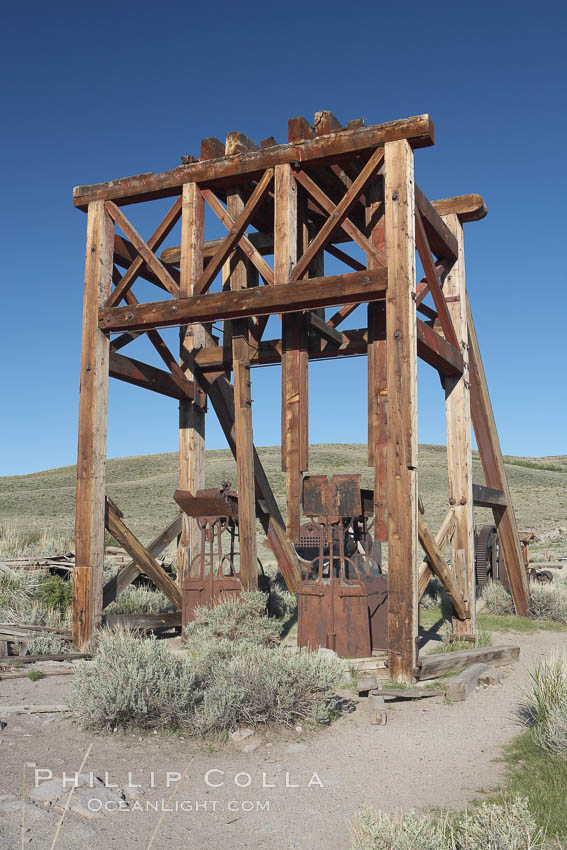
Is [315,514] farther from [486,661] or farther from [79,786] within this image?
[79,786]

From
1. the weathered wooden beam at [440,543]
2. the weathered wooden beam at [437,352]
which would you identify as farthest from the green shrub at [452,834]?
the weathered wooden beam at [437,352]

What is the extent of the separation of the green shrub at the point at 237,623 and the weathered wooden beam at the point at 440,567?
200 centimetres

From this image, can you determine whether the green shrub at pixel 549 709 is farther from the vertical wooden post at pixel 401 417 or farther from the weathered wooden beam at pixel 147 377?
the weathered wooden beam at pixel 147 377

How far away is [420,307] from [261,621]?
5109 millimetres

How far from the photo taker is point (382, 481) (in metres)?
8.03

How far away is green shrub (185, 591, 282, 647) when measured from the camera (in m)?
8.04

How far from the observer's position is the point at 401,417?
7102mm

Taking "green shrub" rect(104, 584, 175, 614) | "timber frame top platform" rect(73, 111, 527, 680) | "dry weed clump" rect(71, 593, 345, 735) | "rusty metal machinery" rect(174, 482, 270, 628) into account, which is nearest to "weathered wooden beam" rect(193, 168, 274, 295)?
"timber frame top platform" rect(73, 111, 527, 680)

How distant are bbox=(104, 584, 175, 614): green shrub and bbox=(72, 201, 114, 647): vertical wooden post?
267cm

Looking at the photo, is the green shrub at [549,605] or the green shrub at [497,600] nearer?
the green shrub at [549,605]

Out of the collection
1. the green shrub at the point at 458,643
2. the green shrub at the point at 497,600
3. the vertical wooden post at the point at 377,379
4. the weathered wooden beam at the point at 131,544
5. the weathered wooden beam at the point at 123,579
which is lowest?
the green shrub at the point at 458,643

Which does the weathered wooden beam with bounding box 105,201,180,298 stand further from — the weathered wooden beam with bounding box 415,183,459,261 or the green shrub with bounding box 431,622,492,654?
the green shrub with bounding box 431,622,492,654

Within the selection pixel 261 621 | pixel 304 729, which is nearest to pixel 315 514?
pixel 261 621

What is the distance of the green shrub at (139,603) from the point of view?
36.7 ft
